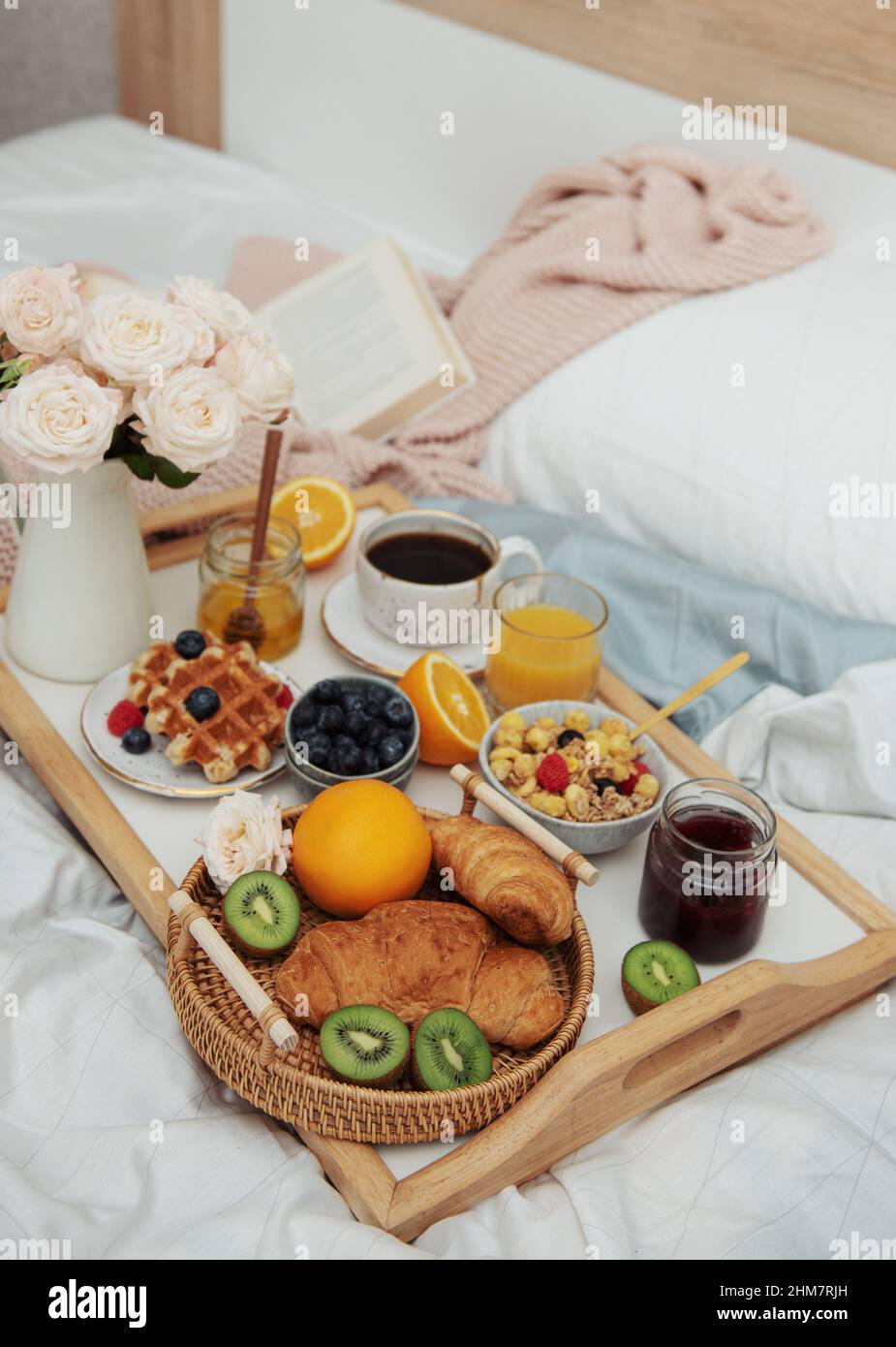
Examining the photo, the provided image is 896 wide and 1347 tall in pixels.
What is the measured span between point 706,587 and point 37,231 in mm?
1366

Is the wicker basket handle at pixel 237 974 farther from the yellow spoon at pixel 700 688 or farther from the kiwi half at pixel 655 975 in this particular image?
the yellow spoon at pixel 700 688

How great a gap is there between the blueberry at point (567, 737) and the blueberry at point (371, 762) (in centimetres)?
16

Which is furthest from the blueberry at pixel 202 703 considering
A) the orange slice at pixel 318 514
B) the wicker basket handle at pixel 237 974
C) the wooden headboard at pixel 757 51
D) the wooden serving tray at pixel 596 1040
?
the wooden headboard at pixel 757 51

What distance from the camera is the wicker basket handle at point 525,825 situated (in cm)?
98

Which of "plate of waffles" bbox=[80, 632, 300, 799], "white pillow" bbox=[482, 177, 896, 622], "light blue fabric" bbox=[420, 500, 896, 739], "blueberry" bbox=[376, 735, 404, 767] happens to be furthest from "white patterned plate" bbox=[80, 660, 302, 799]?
"white pillow" bbox=[482, 177, 896, 622]

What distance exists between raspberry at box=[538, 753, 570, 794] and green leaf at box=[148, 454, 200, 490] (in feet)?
1.34

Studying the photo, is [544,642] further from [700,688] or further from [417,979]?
[417,979]

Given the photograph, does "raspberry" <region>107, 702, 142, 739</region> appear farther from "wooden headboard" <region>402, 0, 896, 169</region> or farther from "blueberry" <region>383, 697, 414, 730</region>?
"wooden headboard" <region>402, 0, 896, 169</region>

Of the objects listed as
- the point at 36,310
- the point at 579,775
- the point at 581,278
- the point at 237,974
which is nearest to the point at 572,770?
the point at 579,775

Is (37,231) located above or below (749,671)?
above

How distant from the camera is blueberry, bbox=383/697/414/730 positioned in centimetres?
112

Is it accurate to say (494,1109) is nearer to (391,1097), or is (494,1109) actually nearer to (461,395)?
(391,1097)

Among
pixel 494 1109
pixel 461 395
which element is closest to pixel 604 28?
pixel 461 395

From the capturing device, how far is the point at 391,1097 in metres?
0.83
